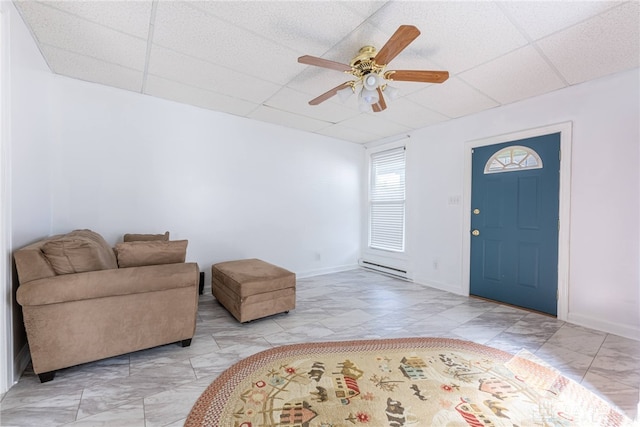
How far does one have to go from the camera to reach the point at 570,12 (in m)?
1.85

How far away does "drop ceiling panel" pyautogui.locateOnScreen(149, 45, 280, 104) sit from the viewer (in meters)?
2.51

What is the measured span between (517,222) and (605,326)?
1300 mm

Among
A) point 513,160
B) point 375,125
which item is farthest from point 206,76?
point 513,160

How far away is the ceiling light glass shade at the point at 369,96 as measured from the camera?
2.33m

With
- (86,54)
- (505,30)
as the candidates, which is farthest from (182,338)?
(505,30)

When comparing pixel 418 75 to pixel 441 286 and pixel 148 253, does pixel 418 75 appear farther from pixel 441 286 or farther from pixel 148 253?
pixel 441 286

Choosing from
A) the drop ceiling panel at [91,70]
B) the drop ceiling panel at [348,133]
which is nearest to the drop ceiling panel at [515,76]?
the drop ceiling panel at [348,133]

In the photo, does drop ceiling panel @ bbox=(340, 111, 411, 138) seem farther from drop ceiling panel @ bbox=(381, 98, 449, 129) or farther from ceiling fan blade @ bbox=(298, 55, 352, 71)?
ceiling fan blade @ bbox=(298, 55, 352, 71)

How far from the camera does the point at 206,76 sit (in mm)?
2822

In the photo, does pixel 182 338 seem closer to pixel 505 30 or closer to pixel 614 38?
pixel 505 30

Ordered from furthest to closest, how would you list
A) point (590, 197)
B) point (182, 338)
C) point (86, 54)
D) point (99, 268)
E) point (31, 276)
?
point (590, 197) → point (86, 54) → point (182, 338) → point (99, 268) → point (31, 276)

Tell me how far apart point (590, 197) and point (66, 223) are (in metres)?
5.69

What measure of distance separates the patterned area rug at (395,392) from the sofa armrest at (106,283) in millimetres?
857

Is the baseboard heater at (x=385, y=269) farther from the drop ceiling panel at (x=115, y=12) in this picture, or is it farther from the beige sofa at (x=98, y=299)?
the drop ceiling panel at (x=115, y=12)
